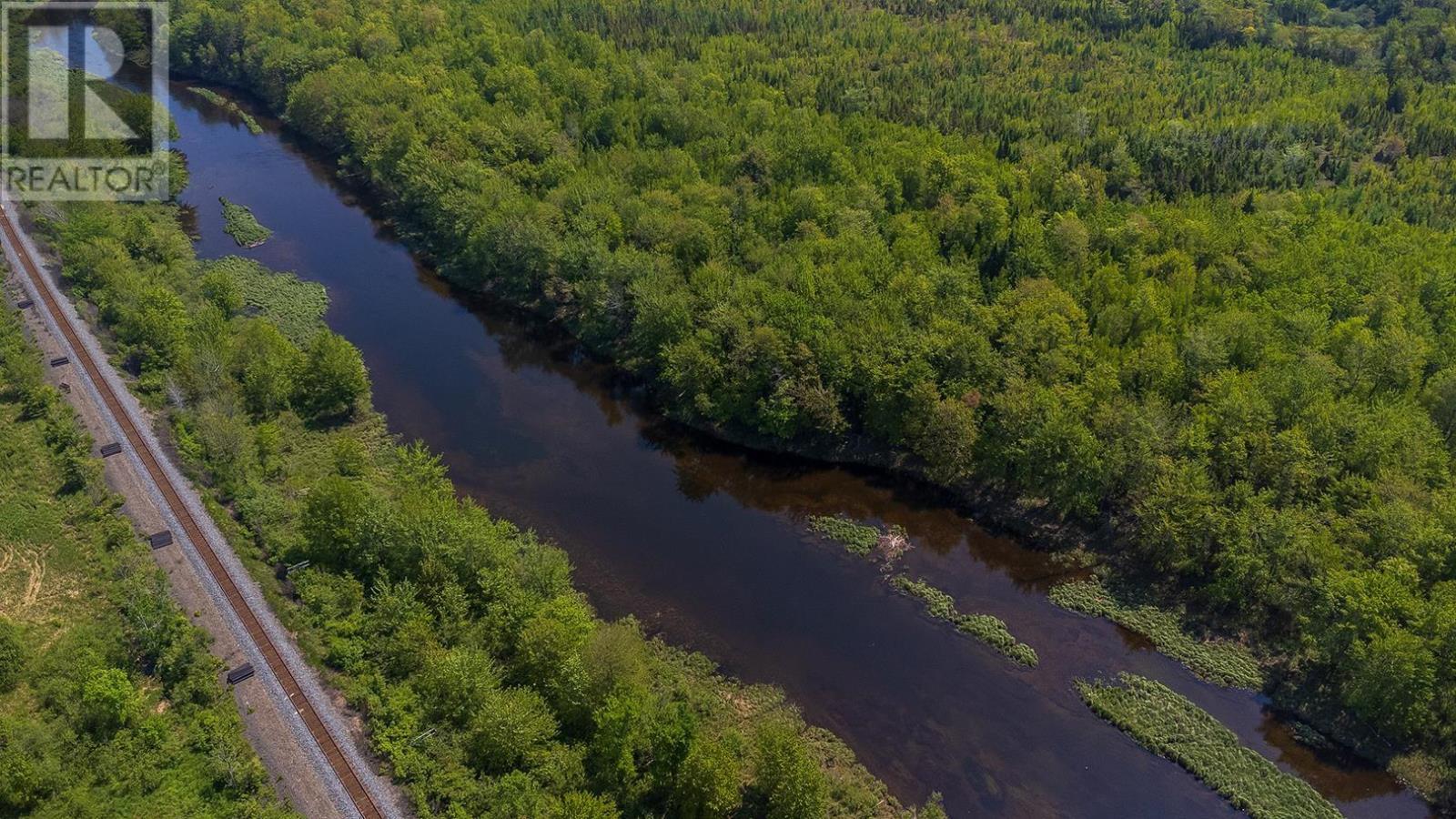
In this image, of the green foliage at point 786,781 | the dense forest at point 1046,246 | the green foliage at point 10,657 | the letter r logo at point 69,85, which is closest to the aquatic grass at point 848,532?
the dense forest at point 1046,246

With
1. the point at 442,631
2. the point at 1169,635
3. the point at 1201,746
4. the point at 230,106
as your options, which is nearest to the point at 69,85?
the point at 230,106

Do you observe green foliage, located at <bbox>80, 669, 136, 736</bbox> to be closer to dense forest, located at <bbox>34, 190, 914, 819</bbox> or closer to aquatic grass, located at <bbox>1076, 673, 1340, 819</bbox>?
dense forest, located at <bbox>34, 190, 914, 819</bbox>

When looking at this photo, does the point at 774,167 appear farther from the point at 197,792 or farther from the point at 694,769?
the point at 197,792

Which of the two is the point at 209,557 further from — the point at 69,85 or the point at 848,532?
the point at 69,85

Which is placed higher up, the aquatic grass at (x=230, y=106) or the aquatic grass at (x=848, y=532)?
the aquatic grass at (x=848, y=532)

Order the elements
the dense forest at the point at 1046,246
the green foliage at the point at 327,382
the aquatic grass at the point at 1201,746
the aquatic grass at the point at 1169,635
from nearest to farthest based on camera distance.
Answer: the aquatic grass at the point at 1201,746 < the aquatic grass at the point at 1169,635 < the dense forest at the point at 1046,246 < the green foliage at the point at 327,382

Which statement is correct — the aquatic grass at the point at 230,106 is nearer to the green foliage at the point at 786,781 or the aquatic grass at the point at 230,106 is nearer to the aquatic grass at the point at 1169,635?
the green foliage at the point at 786,781

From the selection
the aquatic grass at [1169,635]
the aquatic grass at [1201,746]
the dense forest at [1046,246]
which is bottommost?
the aquatic grass at [1201,746]

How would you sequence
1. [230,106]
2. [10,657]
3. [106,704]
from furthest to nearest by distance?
[230,106]
[10,657]
[106,704]
